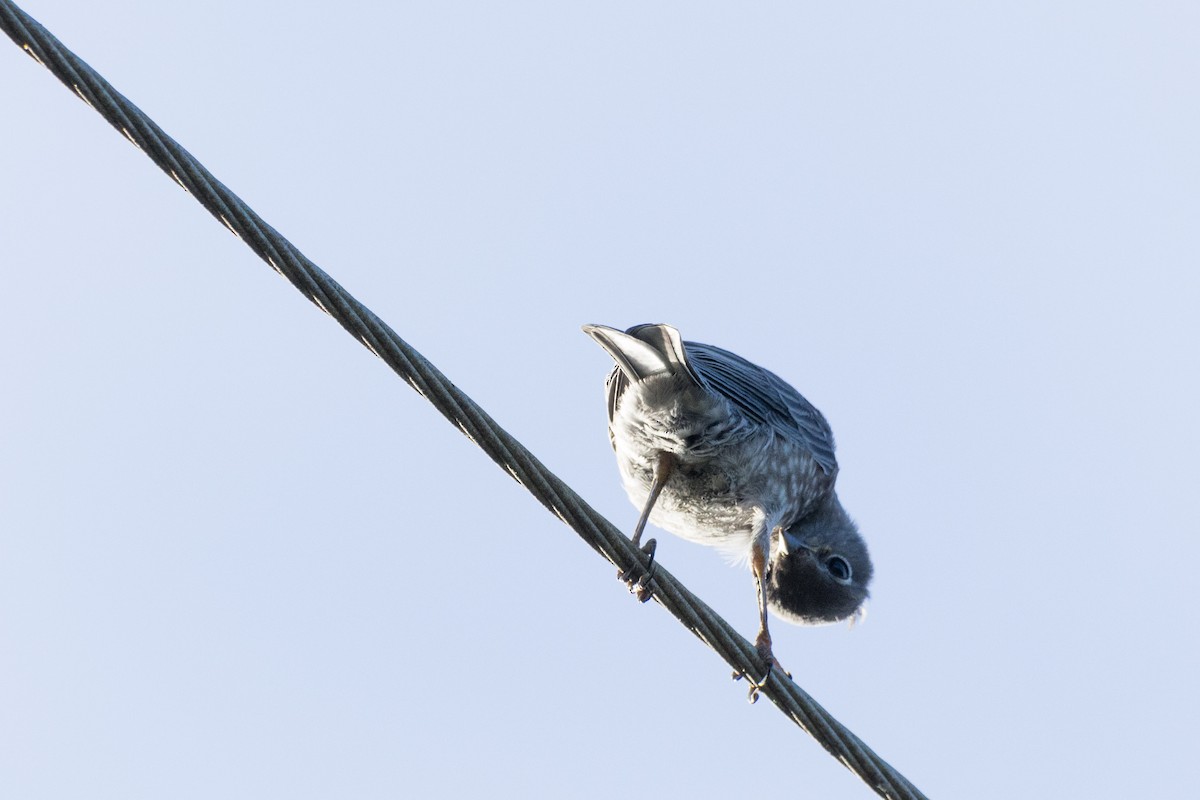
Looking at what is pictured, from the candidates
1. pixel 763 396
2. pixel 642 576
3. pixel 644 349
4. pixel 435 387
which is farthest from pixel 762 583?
pixel 435 387

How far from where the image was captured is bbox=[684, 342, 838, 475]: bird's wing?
21.4ft

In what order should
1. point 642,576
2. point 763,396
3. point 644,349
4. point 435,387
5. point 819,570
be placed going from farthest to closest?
1. point 819,570
2. point 763,396
3. point 644,349
4. point 642,576
5. point 435,387

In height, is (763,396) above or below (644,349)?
above

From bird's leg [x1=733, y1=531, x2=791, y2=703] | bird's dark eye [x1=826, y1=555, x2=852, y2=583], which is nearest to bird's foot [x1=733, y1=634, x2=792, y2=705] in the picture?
bird's leg [x1=733, y1=531, x2=791, y2=703]

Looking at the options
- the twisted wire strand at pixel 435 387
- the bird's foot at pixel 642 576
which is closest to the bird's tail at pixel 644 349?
the bird's foot at pixel 642 576

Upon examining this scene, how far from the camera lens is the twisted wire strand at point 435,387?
3.53 metres

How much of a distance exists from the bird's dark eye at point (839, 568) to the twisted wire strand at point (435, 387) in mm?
2800

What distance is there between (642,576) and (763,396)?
2186 millimetres

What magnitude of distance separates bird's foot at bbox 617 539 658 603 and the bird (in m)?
0.76

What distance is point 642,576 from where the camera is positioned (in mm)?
4918

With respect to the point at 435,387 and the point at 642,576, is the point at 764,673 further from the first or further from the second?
the point at 435,387

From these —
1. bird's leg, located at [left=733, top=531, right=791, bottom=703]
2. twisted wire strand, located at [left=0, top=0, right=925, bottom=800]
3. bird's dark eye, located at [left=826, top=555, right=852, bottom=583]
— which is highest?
bird's dark eye, located at [left=826, top=555, right=852, bottom=583]

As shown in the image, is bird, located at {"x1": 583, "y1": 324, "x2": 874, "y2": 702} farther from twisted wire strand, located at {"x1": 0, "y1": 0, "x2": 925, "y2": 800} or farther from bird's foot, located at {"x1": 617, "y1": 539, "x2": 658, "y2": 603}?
twisted wire strand, located at {"x1": 0, "y1": 0, "x2": 925, "y2": 800}

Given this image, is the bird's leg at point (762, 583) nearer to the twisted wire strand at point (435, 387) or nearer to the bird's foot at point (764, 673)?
the bird's foot at point (764, 673)
